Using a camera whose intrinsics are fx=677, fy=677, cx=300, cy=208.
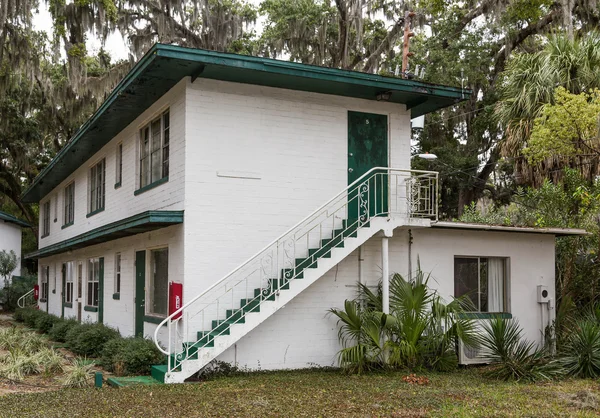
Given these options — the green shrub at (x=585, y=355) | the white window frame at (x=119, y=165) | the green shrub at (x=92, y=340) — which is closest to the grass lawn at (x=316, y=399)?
the green shrub at (x=585, y=355)

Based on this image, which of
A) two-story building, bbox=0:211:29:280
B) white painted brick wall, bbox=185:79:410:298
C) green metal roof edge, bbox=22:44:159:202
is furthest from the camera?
two-story building, bbox=0:211:29:280

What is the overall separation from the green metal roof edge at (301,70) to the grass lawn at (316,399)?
18.3 ft

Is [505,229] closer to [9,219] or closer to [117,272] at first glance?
[117,272]

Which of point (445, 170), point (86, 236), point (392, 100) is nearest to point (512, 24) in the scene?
point (445, 170)

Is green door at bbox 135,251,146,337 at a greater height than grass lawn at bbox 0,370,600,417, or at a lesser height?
greater

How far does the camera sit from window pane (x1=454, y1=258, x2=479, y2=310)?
47.8ft

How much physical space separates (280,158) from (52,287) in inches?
636

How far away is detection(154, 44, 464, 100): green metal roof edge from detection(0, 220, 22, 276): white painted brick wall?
1020 inches

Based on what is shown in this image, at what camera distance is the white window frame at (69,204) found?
23.2m

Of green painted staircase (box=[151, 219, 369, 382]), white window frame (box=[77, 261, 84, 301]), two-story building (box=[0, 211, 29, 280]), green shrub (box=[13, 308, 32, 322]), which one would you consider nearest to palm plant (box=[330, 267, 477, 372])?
green painted staircase (box=[151, 219, 369, 382])

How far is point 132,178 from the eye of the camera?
1592cm

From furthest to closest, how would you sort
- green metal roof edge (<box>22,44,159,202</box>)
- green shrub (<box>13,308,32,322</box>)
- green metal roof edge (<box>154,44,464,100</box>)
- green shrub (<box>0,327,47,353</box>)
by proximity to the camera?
1. green shrub (<box>13,308,32,322</box>)
2. green shrub (<box>0,327,47,353</box>)
3. green metal roof edge (<box>22,44,159,202</box>)
4. green metal roof edge (<box>154,44,464,100</box>)

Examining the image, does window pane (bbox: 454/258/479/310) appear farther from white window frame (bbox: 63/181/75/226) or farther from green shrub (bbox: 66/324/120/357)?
white window frame (bbox: 63/181/75/226)

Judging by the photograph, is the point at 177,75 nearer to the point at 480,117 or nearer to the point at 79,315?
the point at 79,315
